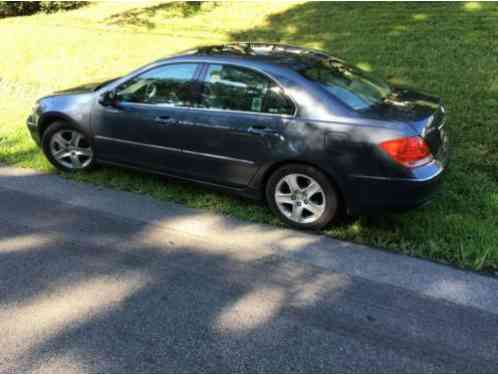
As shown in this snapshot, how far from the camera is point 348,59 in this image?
31.8 ft

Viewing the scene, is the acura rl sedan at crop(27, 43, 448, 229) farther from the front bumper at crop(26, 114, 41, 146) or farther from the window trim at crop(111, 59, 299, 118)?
the front bumper at crop(26, 114, 41, 146)

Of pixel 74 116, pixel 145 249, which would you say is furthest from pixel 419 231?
pixel 74 116

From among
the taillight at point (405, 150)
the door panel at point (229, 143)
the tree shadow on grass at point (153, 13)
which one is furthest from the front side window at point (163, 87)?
the tree shadow on grass at point (153, 13)

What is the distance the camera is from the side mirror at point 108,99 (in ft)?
18.3

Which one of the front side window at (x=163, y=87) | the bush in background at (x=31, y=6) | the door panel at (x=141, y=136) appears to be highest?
the bush in background at (x=31, y=6)

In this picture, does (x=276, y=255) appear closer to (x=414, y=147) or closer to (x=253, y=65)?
(x=414, y=147)

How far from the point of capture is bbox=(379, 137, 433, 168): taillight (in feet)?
13.7

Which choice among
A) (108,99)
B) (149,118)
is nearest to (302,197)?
(149,118)

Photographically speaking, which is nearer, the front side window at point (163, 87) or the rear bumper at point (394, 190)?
the rear bumper at point (394, 190)

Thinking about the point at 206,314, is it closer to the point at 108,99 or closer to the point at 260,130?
the point at 260,130

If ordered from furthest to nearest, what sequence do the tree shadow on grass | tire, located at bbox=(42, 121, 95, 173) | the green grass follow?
the tree shadow on grass < tire, located at bbox=(42, 121, 95, 173) < the green grass

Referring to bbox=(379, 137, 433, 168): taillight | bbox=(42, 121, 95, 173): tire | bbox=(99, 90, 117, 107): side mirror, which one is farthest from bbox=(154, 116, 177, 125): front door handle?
bbox=(379, 137, 433, 168): taillight

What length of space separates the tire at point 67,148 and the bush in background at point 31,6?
41.6 feet

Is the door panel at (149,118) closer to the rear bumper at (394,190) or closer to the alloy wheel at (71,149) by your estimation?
the alloy wheel at (71,149)
